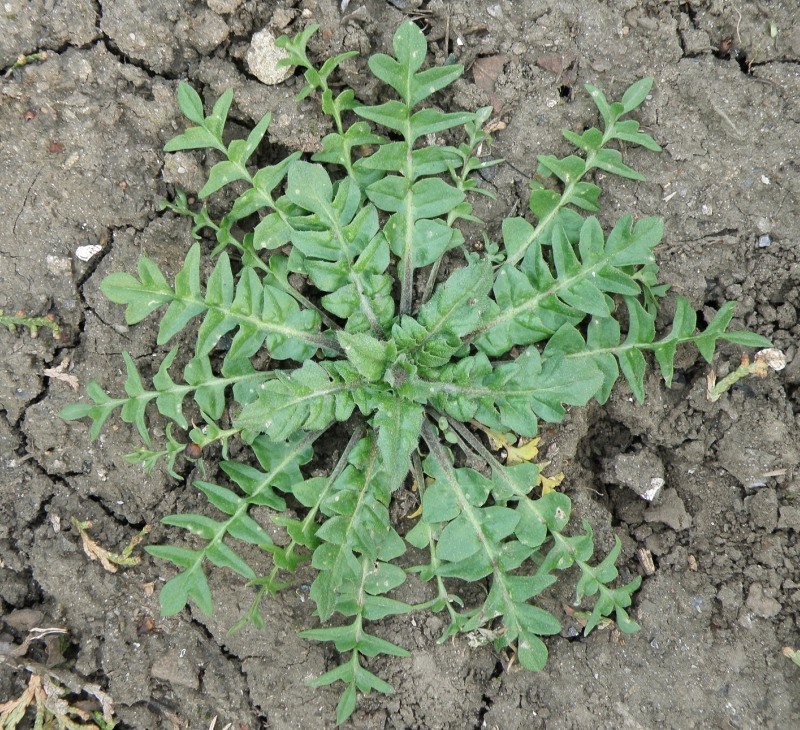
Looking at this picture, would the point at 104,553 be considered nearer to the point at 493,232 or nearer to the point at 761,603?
the point at 493,232

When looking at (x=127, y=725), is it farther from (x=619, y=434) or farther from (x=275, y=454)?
(x=619, y=434)

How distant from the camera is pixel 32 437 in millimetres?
3549

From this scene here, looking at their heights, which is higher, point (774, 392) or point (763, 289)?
point (763, 289)

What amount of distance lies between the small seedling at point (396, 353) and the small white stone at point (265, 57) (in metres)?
0.18

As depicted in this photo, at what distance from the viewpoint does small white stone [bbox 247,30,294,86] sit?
3539 millimetres

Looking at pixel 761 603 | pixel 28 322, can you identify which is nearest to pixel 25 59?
pixel 28 322

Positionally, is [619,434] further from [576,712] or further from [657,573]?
[576,712]

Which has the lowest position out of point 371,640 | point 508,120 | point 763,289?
point 371,640

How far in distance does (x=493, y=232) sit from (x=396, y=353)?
0.89 metres

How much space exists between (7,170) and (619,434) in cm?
341

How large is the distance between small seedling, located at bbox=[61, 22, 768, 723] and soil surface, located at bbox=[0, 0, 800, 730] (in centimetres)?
20

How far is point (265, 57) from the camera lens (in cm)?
354

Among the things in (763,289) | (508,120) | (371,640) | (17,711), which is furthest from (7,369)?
(763,289)

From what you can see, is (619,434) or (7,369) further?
(619,434)
